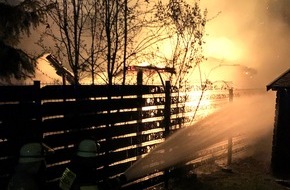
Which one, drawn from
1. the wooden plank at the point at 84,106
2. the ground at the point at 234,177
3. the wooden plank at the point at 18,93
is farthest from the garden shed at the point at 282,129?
the wooden plank at the point at 18,93

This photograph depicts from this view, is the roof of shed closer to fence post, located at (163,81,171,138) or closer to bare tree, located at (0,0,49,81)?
fence post, located at (163,81,171,138)

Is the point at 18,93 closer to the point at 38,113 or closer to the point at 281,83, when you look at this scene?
the point at 38,113

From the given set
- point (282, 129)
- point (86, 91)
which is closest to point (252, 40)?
point (282, 129)

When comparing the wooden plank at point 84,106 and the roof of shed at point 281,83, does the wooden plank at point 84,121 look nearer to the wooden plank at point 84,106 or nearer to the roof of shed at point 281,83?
the wooden plank at point 84,106

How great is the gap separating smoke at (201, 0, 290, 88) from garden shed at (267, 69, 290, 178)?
12898 mm

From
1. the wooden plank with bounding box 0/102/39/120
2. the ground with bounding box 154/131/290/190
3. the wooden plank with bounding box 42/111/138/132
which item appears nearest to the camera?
the wooden plank with bounding box 0/102/39/120

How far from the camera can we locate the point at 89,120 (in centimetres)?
702

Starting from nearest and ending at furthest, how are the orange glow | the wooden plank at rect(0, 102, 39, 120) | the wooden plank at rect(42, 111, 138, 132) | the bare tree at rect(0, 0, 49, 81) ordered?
the wooden plank at rect(0, 102, 39, 120)
the wooden plank at rect(42, 111, 138, 132)
the bare tree at rect(0, 0, 49, 81)
the orange glow

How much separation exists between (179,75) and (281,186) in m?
4.67

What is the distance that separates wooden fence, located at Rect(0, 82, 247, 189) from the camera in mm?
5621

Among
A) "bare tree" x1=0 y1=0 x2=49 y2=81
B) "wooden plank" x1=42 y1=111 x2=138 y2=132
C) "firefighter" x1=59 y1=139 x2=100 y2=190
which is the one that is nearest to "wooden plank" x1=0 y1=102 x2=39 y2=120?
"wooden plank" x1=42 y1=111 x2=138 y2=132

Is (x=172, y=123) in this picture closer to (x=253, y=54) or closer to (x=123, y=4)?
(x=123, y=4)

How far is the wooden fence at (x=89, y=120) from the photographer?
5621 mm

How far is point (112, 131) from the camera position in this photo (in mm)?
7574
